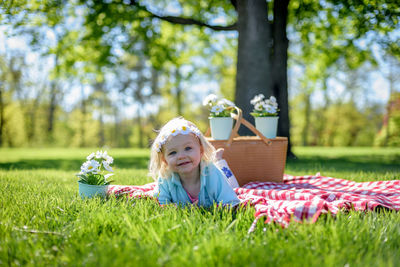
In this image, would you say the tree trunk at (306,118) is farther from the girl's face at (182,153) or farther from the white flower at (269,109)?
the girl's face at (182,153)

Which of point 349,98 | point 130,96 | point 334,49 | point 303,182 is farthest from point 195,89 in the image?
Result: point 303,182

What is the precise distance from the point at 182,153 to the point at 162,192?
1.26ft

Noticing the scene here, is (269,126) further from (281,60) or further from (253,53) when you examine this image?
(281,60)

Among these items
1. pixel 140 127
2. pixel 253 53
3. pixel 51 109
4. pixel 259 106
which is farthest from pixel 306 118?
pixel 259 106

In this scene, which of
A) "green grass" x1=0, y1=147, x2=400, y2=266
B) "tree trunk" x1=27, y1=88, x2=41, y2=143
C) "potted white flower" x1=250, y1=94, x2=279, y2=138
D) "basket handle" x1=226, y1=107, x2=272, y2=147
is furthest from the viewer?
"tree trunk" x1=27, y1=88, x2=41, y2=143

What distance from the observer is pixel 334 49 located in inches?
368

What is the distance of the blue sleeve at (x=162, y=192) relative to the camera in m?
2.47

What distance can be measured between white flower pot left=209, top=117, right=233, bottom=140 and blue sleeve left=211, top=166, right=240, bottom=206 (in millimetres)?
1323

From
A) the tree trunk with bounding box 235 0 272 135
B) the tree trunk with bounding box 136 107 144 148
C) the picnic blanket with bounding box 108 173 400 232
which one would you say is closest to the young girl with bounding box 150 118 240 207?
the picnic blanket with bounding box 108 173 400 232

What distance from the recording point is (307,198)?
259 cm

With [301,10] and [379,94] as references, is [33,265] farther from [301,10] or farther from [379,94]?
[379,94]

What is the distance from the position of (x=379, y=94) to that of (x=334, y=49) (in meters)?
13.9

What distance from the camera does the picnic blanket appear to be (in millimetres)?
1885

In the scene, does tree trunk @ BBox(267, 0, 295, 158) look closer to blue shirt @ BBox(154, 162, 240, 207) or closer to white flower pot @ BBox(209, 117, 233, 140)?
white flower pot @ BBox(209, 117, 233, 140)
